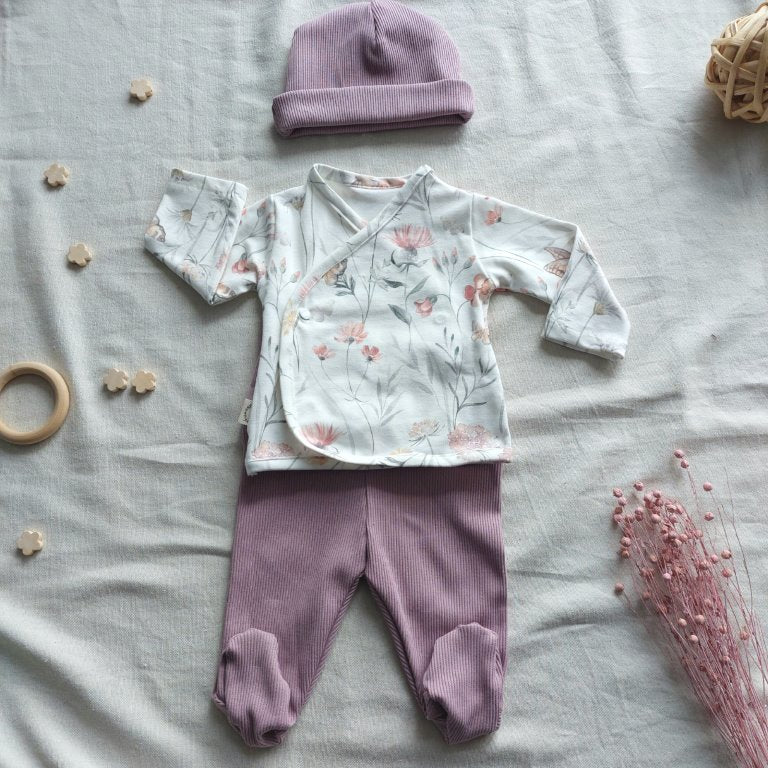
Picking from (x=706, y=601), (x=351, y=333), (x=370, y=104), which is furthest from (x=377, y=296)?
(x=706, y=601)

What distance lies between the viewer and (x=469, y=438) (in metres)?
1.10

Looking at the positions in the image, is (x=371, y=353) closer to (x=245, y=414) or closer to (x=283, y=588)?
(x=245, y=414)

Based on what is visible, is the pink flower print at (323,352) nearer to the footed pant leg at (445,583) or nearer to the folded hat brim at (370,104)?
the footed pant leg at (445,583)

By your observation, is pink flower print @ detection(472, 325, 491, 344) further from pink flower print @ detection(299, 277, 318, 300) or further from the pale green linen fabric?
pink flower print @ detection(299, 277, 318, 300)

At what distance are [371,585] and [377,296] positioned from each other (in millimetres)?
411

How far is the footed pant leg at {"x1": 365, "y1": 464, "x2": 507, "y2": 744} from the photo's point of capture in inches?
40.3

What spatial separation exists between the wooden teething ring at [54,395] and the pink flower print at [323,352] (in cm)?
39

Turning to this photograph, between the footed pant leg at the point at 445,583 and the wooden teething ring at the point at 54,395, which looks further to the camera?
the wooden teething ring at the point at 54,395

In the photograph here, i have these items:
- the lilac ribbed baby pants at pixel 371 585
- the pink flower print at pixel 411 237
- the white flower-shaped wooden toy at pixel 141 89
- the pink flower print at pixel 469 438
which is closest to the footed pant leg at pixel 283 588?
the lilac ribbed baby pants at pixel 371 585

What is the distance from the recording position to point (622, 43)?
1378mm

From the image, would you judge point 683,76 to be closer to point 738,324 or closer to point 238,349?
point 738,324

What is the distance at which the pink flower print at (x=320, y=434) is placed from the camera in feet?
3.56

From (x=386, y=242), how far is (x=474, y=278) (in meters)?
0.14

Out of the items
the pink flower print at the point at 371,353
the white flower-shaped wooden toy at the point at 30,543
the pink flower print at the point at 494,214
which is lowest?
the white flower-shaped wooden toy at the point at 30,543
